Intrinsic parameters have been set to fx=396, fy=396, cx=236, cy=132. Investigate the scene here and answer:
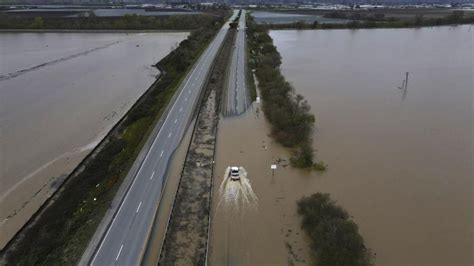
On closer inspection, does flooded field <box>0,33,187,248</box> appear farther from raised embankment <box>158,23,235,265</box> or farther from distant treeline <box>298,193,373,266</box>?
distant treeline <box>298,193,373,266</box>

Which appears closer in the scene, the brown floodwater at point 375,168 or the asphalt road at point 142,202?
the asphalt road at point 142,202

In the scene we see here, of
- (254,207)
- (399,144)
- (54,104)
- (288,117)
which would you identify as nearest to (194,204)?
(254,207)

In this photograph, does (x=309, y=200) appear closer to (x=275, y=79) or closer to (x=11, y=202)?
(x=11, y=202)

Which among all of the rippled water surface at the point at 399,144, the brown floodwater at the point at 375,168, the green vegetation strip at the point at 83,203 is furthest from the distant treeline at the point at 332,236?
the green vegetation strip at the point at 83,203

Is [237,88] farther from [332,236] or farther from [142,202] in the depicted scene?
[332,236]

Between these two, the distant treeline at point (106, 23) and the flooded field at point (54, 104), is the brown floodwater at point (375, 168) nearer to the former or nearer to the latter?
the flooded field at point (54, 104)

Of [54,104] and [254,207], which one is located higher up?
[54,104]
